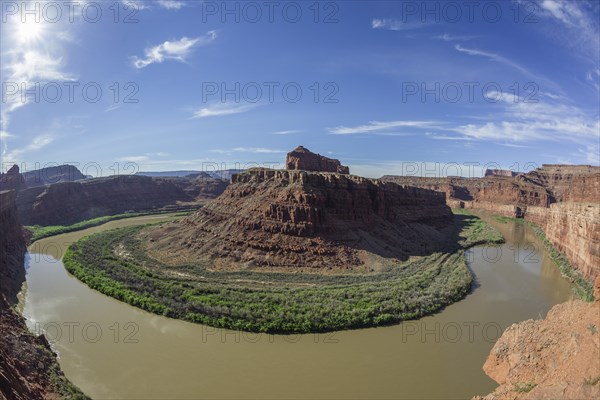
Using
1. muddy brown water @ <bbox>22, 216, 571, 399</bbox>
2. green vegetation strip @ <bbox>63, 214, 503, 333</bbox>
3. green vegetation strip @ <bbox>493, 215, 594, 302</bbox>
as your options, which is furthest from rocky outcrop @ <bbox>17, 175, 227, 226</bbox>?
green vegetation strip @ <bbox>493, 215, 594, 302</bbox>

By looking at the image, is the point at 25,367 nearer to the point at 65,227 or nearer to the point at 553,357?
the point at 553,357

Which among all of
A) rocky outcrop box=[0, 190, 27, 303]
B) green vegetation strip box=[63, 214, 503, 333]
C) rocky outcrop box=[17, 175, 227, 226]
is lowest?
green vegetation strip box=[63, 214, 503, 333]

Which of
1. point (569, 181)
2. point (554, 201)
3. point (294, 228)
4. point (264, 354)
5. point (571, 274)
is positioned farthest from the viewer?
point (569, 181)

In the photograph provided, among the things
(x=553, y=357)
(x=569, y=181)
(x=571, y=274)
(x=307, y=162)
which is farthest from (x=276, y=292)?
(x=569, y=181)

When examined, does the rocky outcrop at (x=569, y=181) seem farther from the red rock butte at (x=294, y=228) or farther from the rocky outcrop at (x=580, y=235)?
the red rock butte at (x=294, y=228)

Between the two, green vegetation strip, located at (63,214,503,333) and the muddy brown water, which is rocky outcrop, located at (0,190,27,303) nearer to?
the muddy brown water

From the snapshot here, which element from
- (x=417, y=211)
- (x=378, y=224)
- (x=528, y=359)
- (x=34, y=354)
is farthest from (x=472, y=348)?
(x=417, y=211)
